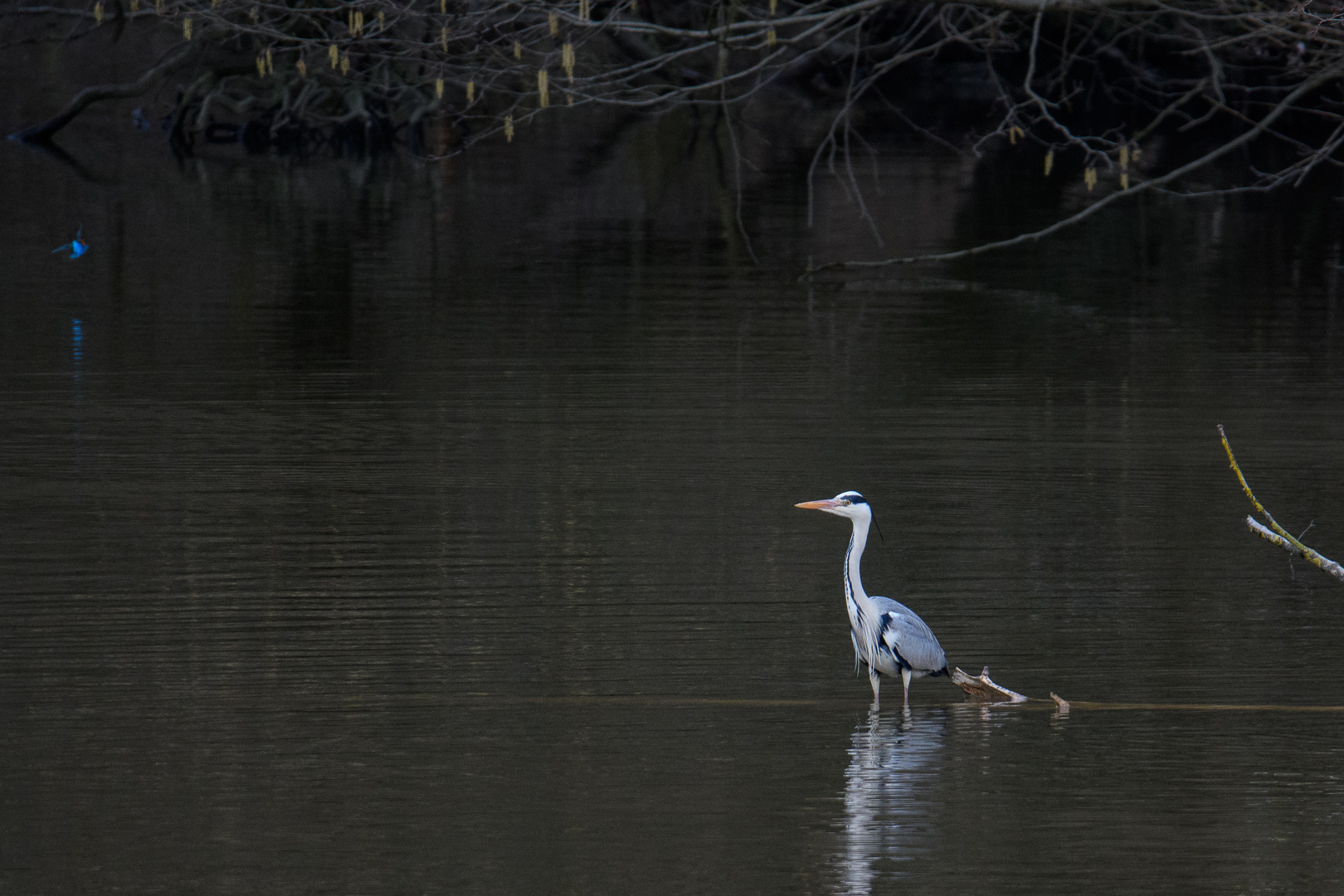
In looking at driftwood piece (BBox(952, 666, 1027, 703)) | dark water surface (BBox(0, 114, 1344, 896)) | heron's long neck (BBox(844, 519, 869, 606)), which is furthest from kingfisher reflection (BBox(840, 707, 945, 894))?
heron's long neck (BBox(844, 519, 869, 606))

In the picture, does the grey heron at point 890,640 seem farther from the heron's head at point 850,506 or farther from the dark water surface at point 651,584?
the heron's head at point 850,506

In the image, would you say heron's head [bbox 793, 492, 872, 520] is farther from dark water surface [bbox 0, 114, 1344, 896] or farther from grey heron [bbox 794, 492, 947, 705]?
dark water surface [bbox 0, 114, 1344, 896]

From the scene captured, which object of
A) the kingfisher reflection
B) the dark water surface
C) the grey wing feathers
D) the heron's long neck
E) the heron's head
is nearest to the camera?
the kingfisher reflection

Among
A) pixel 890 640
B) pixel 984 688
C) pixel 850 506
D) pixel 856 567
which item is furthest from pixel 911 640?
pixel 850 506

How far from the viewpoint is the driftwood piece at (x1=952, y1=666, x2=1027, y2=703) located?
761 centimetres

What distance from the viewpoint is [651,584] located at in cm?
927

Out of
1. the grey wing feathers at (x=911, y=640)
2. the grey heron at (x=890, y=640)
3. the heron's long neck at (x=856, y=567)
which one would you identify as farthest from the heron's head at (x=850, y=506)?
the grey wing feathers at (x=911, y=640)

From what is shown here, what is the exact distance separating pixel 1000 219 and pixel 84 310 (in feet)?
41.9

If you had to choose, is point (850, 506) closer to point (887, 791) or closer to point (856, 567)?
point (856, 567)

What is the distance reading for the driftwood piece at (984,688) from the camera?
7605 mm

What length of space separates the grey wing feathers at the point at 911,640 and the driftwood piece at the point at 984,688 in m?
0.08

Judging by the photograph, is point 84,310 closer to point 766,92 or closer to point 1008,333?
point 1008,333

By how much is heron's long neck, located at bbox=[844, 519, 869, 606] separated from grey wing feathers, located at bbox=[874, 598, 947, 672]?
0.33 ft

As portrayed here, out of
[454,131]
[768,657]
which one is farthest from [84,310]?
[454,131]
